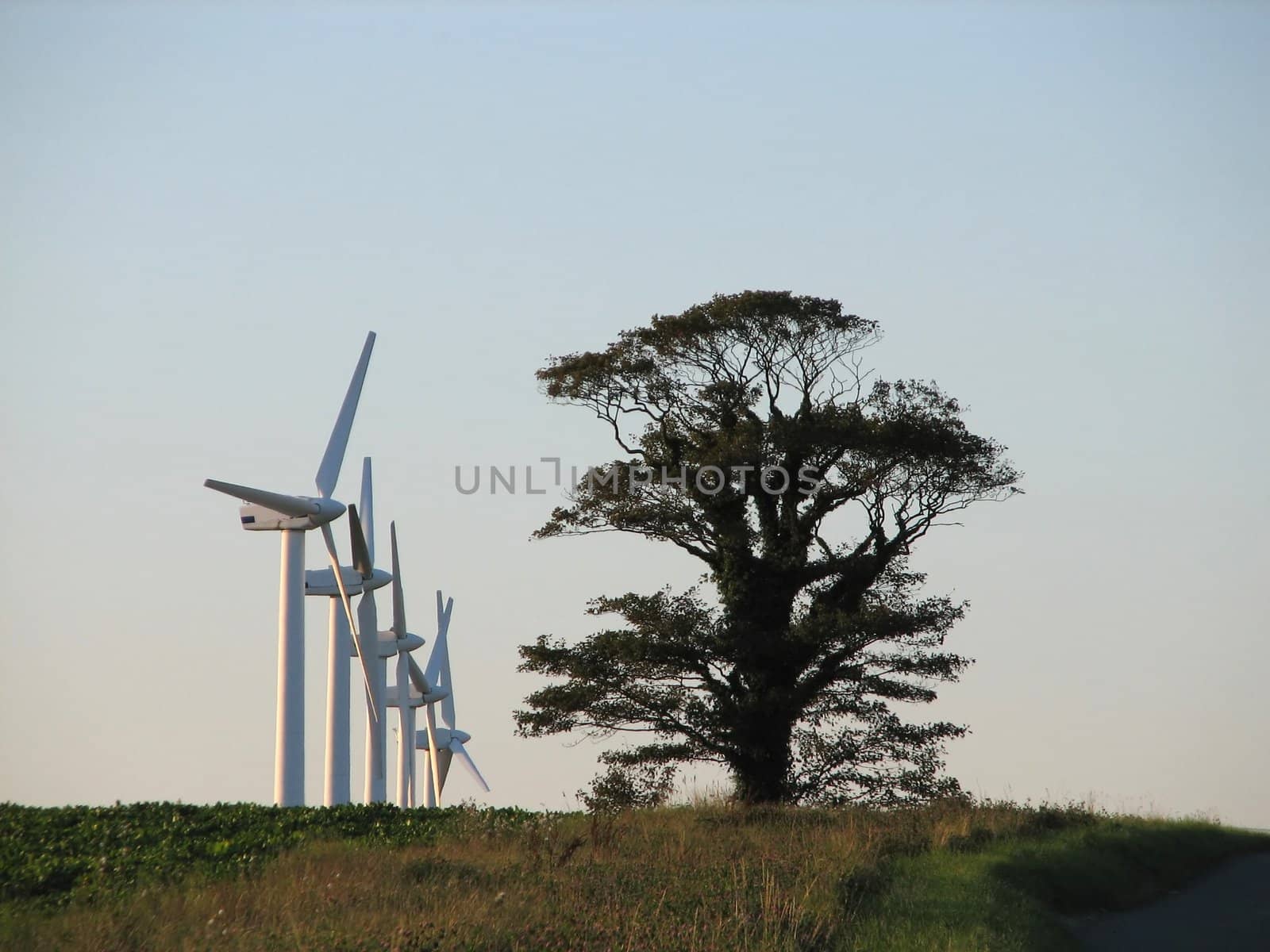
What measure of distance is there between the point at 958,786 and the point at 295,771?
54.2 feet

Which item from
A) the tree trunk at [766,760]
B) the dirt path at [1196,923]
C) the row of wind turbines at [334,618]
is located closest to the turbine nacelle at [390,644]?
the row of wind turbines at [334,618]

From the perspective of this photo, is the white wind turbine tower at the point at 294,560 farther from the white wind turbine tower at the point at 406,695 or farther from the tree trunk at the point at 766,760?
the tree trunk at the point at 766,760

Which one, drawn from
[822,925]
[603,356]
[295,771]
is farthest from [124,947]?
[295,771]

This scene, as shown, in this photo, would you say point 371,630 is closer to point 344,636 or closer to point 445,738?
point 344,636

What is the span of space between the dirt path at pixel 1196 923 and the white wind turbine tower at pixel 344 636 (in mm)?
23776

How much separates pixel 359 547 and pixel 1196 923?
2754cm

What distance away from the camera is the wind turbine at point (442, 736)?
188 feet

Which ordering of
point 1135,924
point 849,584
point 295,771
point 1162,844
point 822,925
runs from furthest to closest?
point 295,771, point 849,584, point 1162,844, point 1135,924, point 822,925

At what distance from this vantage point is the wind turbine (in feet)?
188

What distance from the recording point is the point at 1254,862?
2738 centimetres

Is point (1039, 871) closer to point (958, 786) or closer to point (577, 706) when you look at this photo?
point (958, 786)

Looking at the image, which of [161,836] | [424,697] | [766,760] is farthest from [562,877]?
[424,697]

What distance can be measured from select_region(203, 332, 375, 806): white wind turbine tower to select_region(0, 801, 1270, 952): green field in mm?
11620

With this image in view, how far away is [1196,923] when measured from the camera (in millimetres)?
19234
